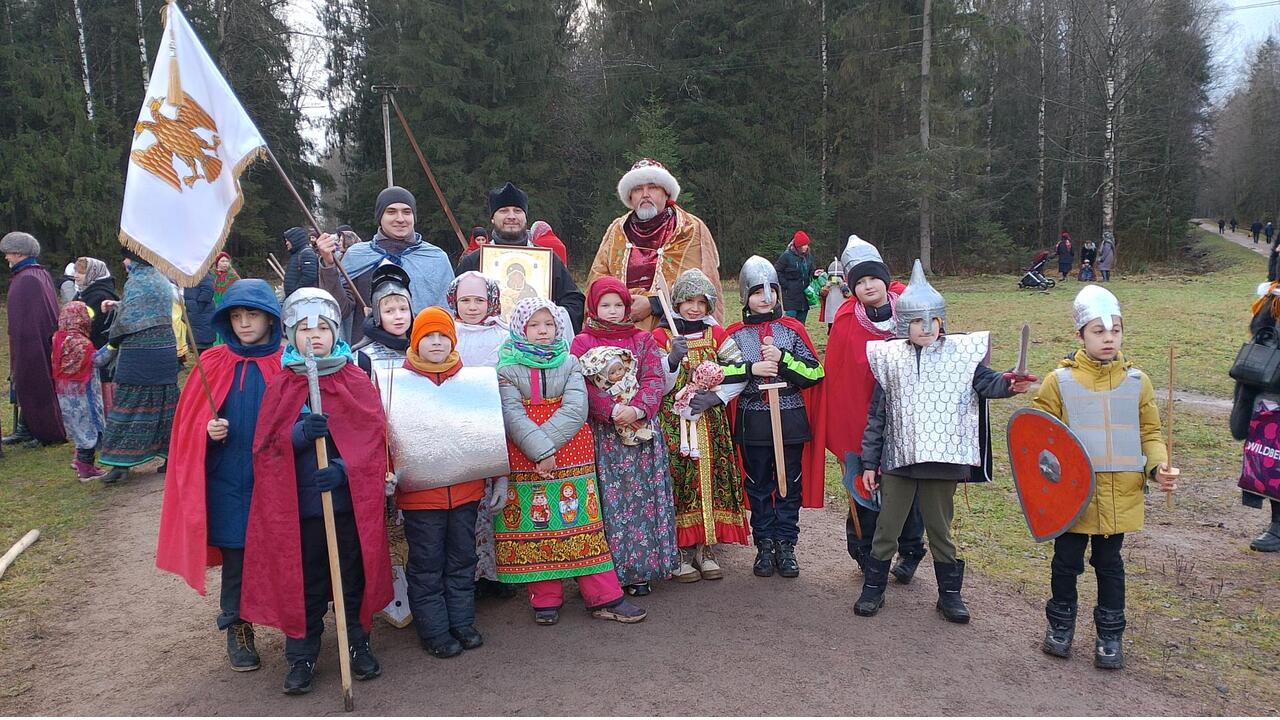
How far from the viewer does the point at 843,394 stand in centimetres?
473

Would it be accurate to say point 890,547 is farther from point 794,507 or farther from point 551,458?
point 551,458

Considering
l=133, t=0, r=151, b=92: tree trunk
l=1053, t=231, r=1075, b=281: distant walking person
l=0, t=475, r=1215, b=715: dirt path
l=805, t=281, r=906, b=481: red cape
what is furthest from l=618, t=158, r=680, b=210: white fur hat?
l=1053, t=231, r=1075, b=281: distant walking person

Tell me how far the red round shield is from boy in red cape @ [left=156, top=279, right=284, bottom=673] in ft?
11.5

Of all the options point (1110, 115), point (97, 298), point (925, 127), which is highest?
point (1110, 115)

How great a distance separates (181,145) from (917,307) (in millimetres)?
3556

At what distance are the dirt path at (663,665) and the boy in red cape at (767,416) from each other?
29cm

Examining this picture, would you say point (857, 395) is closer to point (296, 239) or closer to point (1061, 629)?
point (1061, 629)

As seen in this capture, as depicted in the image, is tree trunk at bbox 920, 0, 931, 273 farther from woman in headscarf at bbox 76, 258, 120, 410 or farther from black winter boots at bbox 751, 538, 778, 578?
black winter boots at bbox 751, 538, 778, 578

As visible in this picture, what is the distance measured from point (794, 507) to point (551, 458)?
1629mm

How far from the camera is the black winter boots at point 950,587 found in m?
4.23

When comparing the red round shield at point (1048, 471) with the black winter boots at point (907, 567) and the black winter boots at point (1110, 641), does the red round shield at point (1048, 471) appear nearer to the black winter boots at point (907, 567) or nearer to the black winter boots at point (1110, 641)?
the black winter boots at point (1110, 641)

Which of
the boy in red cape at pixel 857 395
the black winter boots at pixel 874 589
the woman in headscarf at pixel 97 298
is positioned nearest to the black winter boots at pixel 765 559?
the boy in red cape at pixel 857 395

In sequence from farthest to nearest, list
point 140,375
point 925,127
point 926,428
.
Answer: point 925,127
point 140,375
point 926,428

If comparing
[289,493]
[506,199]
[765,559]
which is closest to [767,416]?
[765,559]
